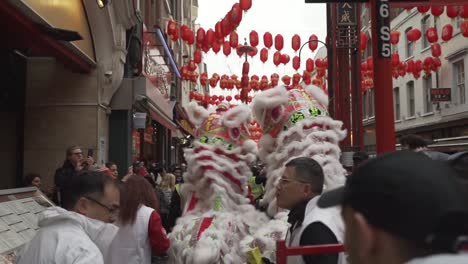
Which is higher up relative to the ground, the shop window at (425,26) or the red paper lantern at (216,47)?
the shop window at (425,26)

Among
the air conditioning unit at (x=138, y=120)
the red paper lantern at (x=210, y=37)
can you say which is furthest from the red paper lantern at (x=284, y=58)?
the air conditioning unit at (x=138, y=120)

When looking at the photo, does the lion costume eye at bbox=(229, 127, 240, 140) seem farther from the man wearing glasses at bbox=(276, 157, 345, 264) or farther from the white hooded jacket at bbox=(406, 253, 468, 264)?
the white hooded jacket at bbox=(406, 253, 468, 264)

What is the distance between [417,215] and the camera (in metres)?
1.13

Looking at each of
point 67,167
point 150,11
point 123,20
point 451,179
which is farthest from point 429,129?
point 451,179

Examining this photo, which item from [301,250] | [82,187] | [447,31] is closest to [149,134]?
[447,31]

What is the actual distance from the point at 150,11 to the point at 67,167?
1374 centimetres

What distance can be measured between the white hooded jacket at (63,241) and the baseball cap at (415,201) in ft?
5.43

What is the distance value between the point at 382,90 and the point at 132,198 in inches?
92.0

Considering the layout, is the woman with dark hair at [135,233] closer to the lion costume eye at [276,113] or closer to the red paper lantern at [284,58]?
the lion costume eye at [276,113]

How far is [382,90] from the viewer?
443 centimetres

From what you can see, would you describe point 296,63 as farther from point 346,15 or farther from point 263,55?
point 346,15

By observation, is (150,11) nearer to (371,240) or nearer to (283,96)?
(283,96)

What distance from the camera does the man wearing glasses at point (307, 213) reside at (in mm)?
2436

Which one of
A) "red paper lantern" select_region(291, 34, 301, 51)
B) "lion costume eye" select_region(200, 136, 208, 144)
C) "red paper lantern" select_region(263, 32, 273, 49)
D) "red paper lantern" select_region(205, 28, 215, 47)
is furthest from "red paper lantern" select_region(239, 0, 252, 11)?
"lion costume eye" select_region(200, 136, 208, 144)
